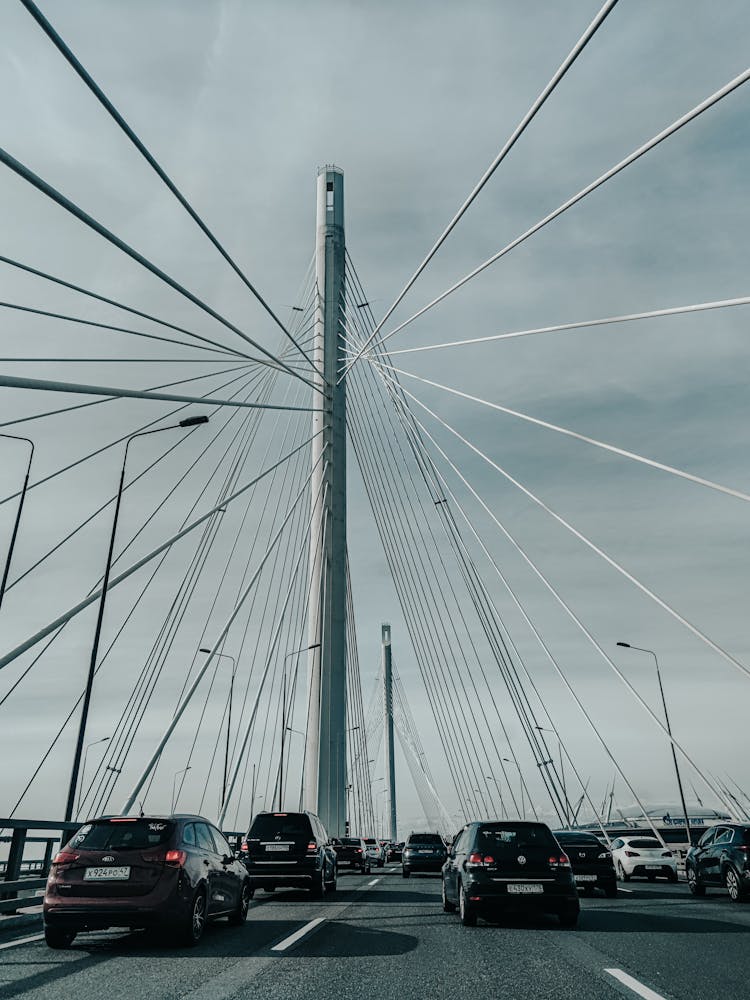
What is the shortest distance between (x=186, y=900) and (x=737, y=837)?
1131cm

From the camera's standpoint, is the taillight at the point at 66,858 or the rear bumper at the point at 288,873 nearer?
the taillight at the point at 66,858

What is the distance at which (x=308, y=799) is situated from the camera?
92.2ft

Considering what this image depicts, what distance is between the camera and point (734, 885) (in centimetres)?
1662

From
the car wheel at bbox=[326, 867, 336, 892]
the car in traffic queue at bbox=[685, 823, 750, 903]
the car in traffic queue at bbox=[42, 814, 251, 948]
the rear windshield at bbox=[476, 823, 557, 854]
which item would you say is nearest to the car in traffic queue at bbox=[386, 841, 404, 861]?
the car wheel at bbox=[326, 867, 336, 892]

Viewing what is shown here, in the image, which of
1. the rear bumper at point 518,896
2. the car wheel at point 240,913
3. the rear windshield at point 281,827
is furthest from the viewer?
the rear windshield at point 281,827

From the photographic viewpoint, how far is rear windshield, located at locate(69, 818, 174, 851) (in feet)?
31.7

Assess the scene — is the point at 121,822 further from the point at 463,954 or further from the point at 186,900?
the point at 463,954

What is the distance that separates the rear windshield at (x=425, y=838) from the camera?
28.9 meters

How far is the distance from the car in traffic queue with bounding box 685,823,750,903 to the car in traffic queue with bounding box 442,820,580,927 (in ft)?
18.3

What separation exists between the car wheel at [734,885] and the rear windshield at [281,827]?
24.6ft

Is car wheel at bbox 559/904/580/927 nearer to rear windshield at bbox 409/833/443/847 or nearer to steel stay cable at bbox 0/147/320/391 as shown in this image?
steel stay cable at bbox 0/147/320/391

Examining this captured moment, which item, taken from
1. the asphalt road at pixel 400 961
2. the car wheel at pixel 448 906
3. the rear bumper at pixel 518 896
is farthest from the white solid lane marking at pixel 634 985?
the car wheel at pixel 448 906

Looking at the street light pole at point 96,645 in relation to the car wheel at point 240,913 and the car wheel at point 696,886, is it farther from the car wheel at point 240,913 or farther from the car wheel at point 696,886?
the car wheel at point 696,886

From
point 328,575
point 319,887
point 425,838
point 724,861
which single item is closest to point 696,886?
point 724,861
